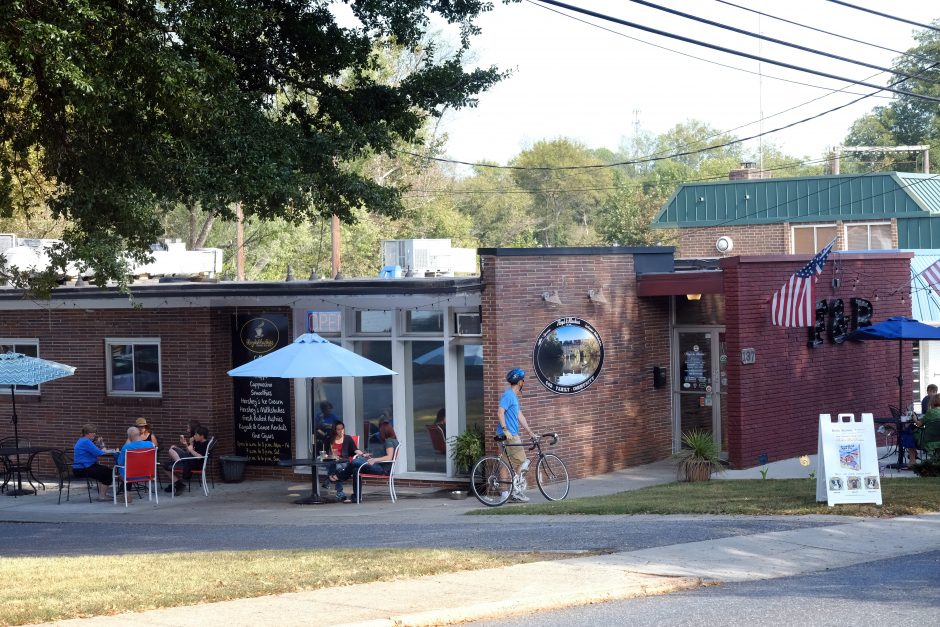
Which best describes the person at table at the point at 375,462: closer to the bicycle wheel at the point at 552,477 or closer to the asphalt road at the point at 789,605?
the bicycle wheel at the point at 552,477

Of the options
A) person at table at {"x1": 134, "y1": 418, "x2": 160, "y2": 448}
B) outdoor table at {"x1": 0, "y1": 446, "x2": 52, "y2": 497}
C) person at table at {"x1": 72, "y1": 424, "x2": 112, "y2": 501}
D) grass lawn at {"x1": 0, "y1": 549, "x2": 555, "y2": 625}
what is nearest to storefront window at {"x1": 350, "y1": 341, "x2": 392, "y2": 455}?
person at table at {"x1": 134, "y1": 418, "x2": 160, "y2": 448}

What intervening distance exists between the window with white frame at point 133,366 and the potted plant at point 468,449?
20.0 ft

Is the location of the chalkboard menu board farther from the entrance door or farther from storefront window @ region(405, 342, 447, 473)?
the entrance door

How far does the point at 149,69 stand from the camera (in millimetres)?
12641

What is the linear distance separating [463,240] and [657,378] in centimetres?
3574

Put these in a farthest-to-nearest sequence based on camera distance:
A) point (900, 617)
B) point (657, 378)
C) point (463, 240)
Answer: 1. point (463, 240)
2. point (657, 378)
3. point (900, 617)

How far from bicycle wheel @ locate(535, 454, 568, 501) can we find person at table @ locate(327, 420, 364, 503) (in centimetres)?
279

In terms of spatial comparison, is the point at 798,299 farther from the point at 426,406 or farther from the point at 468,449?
the point at 426,406

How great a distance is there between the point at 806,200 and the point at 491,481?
2196cm

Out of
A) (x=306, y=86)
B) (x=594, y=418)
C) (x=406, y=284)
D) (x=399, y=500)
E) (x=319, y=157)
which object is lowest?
(x=399, y=500)

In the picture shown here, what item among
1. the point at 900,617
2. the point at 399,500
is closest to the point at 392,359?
the point at 399,500

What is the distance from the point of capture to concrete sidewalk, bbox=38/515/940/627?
28.5 ft

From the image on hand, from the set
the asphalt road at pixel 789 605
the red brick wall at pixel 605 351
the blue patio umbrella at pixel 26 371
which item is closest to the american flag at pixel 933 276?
the red brick wall at pixel 605 351

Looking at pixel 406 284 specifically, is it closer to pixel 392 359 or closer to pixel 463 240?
pixel 392 359
